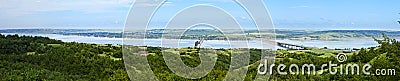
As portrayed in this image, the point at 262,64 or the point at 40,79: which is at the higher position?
the point at 262,64

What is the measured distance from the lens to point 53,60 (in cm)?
3325

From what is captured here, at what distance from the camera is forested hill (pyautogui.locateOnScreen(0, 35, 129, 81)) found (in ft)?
86.1

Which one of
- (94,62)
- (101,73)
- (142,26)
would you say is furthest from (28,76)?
(142,26)

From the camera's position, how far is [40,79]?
24156 millimetres

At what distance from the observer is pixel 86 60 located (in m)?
33.1

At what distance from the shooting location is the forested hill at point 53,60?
26.2 meters

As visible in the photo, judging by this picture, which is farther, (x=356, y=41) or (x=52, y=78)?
(x=356, y=41)

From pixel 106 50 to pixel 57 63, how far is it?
4.84m

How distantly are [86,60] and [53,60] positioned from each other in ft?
8.68

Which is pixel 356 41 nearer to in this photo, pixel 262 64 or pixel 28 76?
pixel 262 64

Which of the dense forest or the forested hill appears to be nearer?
the dense forest

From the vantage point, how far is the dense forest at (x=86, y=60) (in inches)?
701

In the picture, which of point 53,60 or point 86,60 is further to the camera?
point 53,60

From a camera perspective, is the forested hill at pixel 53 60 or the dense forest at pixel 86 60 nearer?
the dense forest at pixel 86 60
